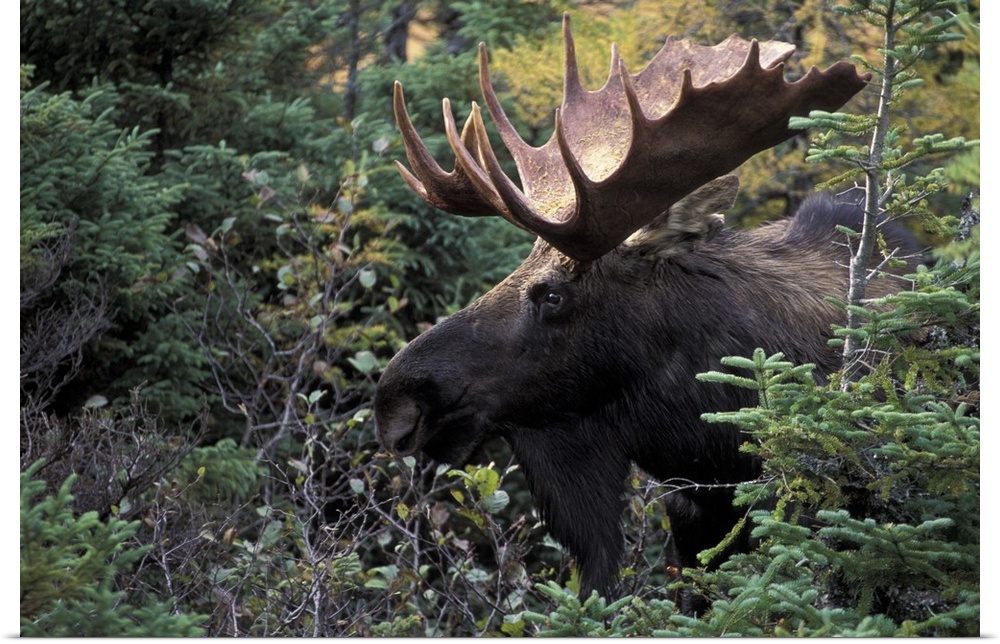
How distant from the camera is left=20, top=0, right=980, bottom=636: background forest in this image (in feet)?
8.45

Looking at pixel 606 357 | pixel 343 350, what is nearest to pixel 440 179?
pixel 606 357

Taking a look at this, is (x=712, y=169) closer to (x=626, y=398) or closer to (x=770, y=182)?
(x=626, y=398)

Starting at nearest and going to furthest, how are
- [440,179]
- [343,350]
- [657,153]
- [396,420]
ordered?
[657,153] → [396,420] → [440,179] → [343,350]

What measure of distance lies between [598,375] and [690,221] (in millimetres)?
527

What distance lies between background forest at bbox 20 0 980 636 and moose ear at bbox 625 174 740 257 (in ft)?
1.21

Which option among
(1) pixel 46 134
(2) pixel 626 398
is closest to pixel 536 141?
(1) pixel 46 134

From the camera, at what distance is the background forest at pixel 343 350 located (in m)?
2.58

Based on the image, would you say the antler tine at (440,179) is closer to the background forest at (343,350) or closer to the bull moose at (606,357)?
the bull moose at (606,357)

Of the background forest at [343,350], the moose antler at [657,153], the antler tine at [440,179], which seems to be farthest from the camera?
the antler tine at [440,179]

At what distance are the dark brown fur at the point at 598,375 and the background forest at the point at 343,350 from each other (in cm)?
23

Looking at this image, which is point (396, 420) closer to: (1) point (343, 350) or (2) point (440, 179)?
(2) point (440, 179)

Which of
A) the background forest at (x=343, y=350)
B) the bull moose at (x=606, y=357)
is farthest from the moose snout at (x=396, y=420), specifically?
the background forest at (x=343, y=350)

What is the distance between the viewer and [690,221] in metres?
3.56
